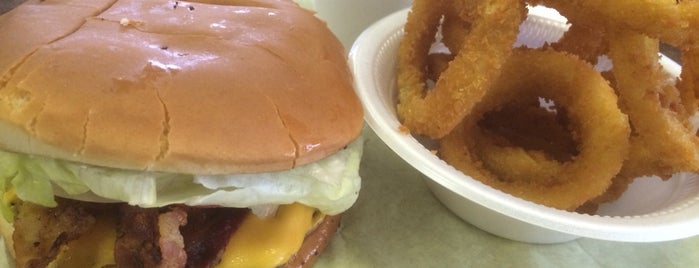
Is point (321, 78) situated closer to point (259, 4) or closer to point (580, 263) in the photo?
point (259, 4)

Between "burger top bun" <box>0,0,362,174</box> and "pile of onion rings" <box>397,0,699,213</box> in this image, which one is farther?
"pile of onion rings" <box>397,0,699,213</box>

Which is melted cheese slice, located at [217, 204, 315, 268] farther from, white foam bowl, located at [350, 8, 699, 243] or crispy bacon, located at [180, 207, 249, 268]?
white foam bowl, located at [350, 8, 699, 243]

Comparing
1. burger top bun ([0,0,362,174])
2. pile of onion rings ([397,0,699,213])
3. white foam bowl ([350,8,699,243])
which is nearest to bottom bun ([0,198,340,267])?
burger top bun ([0,0,362,174])

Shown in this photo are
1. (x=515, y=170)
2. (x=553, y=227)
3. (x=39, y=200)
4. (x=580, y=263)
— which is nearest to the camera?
(x=39, y=200)

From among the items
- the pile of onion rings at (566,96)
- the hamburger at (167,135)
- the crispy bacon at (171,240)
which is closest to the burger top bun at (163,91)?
the hamburger at (167,135)

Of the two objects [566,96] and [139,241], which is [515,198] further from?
[139,241]

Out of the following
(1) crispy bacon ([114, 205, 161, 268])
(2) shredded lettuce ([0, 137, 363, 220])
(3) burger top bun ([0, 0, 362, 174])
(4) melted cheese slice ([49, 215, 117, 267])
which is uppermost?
(3) burger top bun ([0, 0, 362, 174])

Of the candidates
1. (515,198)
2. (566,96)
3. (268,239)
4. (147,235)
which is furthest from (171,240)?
(566,96)

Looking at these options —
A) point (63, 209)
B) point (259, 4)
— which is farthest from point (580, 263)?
point (63, 209)
